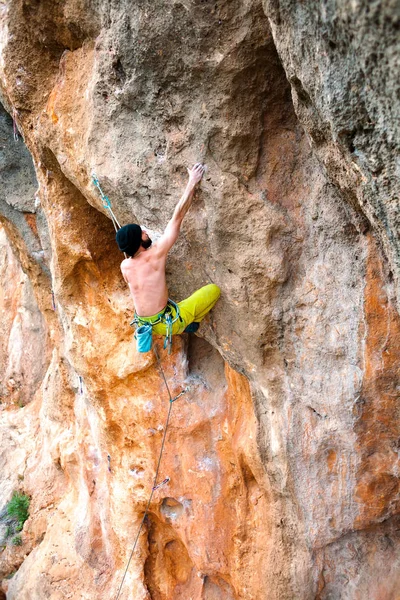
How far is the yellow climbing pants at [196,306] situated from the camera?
3.87m

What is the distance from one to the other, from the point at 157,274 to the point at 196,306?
0.40 m

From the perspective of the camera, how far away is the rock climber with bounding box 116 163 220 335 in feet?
11.7

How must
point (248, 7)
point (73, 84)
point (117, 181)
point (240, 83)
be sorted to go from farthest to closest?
point (73, 84), point (117, 181), point (240, 83), point (248, 7)

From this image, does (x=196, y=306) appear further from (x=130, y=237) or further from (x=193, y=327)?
(x=130, y=237)

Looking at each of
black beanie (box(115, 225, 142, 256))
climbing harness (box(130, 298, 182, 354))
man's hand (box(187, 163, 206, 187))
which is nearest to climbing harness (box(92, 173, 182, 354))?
climbing harness (box(130, 298, 182, 354))

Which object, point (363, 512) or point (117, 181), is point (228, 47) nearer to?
point (117, 181)

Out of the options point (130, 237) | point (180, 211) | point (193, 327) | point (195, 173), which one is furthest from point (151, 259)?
point (193, 327)

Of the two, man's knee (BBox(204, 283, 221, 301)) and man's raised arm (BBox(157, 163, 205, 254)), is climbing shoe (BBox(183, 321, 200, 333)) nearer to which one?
man's knee (BBox(204, 283, 221, 301))

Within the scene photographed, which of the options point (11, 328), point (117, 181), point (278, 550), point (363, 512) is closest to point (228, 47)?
point (117, 181)

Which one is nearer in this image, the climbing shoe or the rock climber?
the rock climber

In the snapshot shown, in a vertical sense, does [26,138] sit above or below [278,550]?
above

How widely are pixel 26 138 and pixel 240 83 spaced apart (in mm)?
2412

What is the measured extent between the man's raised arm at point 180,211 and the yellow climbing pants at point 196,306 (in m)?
0.45

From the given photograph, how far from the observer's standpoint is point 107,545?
5.96 metres
